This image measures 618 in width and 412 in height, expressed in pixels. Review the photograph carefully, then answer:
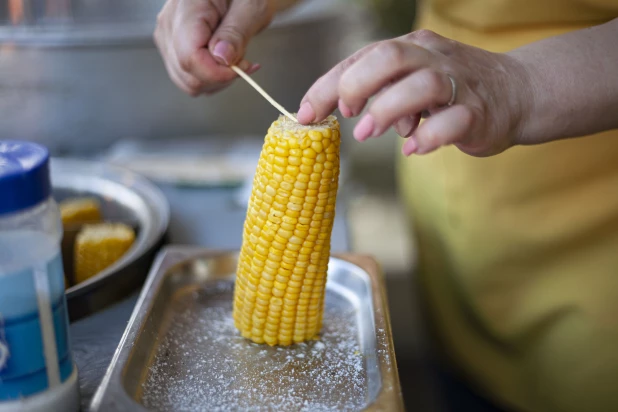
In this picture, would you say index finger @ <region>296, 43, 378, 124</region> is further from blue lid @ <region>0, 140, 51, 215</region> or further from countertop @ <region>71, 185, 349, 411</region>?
countertop @ <region>71, 185, 349, 411</region>

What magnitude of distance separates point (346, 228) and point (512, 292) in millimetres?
376

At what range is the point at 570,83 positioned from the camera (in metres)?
0.77

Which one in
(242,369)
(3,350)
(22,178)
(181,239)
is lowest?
(181,239)

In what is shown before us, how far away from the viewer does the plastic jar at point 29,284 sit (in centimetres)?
59

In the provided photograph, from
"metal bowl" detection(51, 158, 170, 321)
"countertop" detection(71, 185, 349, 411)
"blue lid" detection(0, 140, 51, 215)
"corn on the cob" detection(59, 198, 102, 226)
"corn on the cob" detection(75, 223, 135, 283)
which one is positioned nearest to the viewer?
"blue lid" detection(0, 140, 51, 215)

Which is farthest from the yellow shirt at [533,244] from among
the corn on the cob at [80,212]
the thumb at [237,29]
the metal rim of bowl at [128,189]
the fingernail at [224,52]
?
the corn on the cob at [80,212]

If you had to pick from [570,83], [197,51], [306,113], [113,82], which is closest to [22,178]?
[306,113]

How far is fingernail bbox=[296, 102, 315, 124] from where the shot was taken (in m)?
0.74

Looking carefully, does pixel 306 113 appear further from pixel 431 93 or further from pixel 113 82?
pixel 113 82

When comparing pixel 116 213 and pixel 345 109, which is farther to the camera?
pixel 116 213

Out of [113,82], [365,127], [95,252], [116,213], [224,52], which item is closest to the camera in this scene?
[365,127]

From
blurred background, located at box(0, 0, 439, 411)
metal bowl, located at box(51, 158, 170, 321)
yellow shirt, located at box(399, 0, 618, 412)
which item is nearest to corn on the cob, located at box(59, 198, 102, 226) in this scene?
metal bowl, located at box(51, 158, 170, 321)

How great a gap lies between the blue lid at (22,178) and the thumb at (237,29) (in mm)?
417

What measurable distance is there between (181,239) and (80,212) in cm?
20
